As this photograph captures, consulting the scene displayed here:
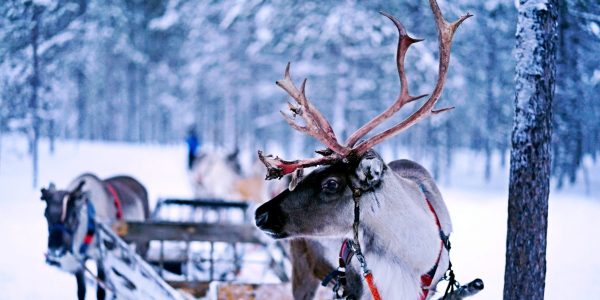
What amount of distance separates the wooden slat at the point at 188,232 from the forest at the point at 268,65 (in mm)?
2643

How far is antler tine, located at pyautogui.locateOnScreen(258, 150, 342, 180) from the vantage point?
2.82 meters

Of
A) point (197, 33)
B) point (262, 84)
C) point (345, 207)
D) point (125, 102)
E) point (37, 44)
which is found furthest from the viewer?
point (125, 102)

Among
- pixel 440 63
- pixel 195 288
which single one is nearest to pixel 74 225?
pixel 195 288

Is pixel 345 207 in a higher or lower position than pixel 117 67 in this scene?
lower

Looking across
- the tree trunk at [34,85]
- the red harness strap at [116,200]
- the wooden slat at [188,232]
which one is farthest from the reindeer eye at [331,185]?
the tree trunk at [34,85]

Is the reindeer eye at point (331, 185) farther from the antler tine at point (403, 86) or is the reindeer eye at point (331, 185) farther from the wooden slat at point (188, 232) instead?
the wooden slat at point (188, 232)

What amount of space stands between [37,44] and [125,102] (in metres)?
30.3

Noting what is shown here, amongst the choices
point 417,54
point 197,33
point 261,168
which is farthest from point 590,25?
point 197,33

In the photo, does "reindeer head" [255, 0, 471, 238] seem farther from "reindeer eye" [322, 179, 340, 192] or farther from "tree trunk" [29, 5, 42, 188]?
"tree trunk" [29, 5, 42, 188]

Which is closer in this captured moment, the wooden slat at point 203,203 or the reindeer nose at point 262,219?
the reindeer nose at point 262,219

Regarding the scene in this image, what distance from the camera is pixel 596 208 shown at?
5.54 m

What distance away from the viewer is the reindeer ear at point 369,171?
2723mm

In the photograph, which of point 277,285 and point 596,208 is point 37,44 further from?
point 596,208

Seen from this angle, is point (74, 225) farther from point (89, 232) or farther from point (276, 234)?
point (276, 234)
